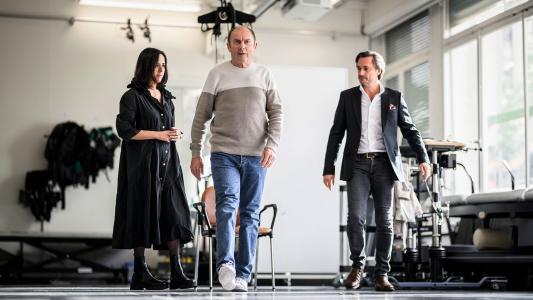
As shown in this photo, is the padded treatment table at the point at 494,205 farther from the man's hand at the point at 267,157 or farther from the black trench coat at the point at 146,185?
the black trench coat at the point at 146,185

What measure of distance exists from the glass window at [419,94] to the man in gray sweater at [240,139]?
6.00m

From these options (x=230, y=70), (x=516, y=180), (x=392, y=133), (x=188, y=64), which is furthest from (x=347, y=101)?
(x=188, y=64)

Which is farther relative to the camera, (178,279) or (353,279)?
(353,279)

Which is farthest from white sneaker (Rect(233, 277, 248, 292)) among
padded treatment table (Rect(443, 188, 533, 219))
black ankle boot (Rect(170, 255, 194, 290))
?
padded treatment table (Rect(443, 188, 533, 219))

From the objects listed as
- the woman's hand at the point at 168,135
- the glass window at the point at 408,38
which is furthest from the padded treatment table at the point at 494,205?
the glass window at the point at 408,38

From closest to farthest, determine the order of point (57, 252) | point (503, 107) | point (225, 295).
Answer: point (225, 295) < point (503, 107) < point (57, 252)

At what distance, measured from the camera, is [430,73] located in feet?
33.8

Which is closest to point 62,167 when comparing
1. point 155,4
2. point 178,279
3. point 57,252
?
point 57,252

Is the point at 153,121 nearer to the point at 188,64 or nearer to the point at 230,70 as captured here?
the point at 230,70

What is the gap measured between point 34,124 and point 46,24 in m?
1.31

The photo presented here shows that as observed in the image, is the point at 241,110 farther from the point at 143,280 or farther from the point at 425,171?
the point at 425,171

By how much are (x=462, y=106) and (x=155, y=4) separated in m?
4.14

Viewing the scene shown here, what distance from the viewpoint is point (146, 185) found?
464 centimetres

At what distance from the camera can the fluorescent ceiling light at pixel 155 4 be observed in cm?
1095
